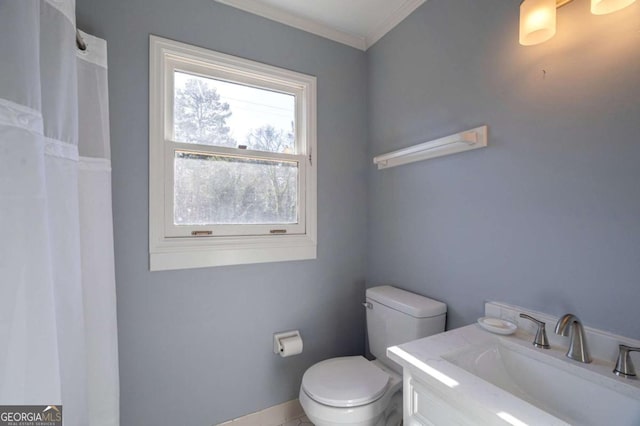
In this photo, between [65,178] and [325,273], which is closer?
[65,178]

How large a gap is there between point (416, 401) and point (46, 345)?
1037mm

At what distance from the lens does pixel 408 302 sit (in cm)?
139

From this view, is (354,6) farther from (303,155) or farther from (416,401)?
(416,401)

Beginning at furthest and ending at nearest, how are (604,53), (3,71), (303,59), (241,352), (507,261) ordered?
(303,59) → (241,352) → (507,261) → (604,53) → (3,71)

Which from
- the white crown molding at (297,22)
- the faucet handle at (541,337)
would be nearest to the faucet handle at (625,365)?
the faucet handle at (541,337)

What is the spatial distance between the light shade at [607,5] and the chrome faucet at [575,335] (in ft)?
3.07

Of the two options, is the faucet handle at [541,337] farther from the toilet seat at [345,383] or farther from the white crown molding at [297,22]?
the white crown molding at [297,22]

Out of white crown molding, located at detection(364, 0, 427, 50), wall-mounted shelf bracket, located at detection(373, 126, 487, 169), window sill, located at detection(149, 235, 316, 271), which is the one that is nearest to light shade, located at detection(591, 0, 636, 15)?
wall-mounted shelf bracket, located at detection(373, 126, 487, 169)

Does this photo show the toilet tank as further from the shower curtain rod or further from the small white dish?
the shower curtain rod

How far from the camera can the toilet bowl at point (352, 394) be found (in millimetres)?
1151

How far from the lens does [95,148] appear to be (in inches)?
45.2

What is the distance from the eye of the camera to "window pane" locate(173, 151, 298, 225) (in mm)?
1477

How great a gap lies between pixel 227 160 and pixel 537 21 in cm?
148

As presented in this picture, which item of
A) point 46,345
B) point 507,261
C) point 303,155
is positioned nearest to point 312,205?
point 303,155
